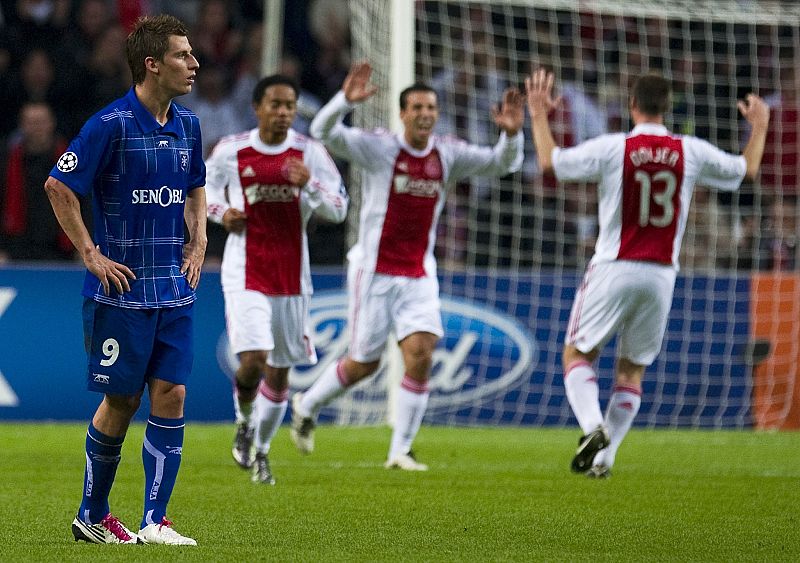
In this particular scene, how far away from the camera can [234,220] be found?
846 cm

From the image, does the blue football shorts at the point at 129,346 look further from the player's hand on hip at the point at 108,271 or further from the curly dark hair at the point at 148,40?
the curly dark hair at the point at 148,40

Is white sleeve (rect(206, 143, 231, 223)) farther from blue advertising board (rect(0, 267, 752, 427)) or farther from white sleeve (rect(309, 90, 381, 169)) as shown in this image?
blue advertising board (rect(0, 267, 752, 427))

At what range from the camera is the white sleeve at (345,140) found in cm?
921

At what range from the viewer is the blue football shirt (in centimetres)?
543

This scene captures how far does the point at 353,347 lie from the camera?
9609mm

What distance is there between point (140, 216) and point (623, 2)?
892 cm

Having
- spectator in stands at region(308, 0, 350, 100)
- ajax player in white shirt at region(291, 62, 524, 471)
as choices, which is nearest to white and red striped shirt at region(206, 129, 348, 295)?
ajax player in white shirt at region(291, 62, 524, 471)

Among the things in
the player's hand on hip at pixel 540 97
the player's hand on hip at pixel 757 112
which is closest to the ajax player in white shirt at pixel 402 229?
the player's hand on hip at pixel 540 97

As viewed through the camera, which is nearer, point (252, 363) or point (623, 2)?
point (252, 363)

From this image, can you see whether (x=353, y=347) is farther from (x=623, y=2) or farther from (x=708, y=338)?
(x=623, y=2)

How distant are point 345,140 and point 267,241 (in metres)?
1.18

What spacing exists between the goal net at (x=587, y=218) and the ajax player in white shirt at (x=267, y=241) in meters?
3.53

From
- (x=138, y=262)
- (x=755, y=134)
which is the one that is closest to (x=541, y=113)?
(x=755, y=134)

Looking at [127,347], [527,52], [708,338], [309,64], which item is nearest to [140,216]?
[127,347]
